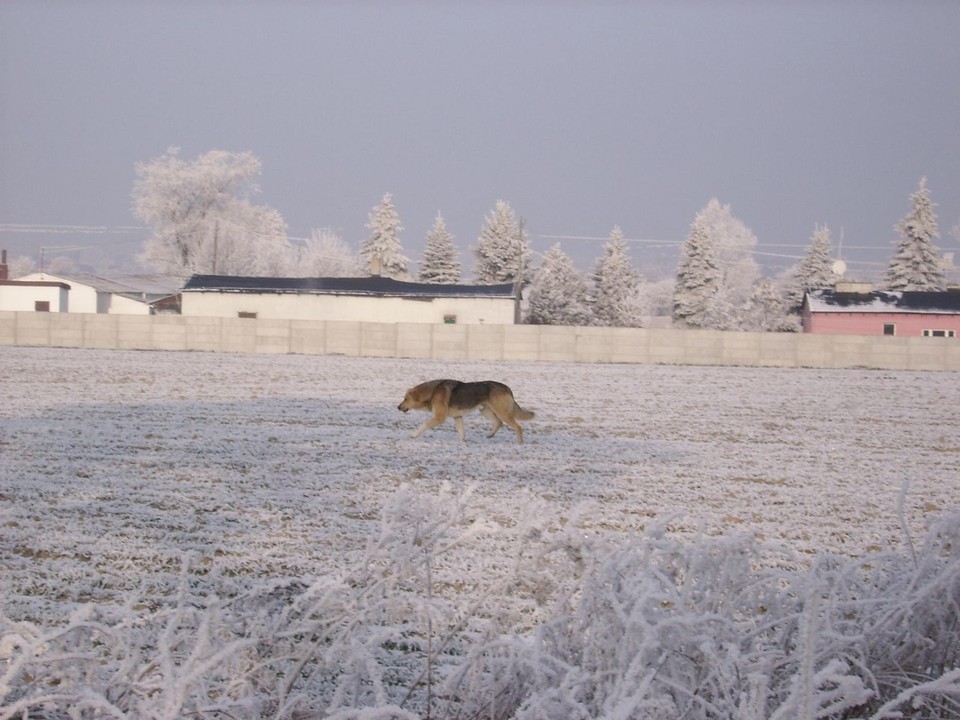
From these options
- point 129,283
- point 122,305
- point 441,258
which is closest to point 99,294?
point 122,305

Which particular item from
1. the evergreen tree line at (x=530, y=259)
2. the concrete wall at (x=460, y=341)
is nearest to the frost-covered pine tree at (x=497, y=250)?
the evergreen tree line at (x=530, y=259)

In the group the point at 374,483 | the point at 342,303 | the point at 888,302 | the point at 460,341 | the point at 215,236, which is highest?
the point at 215,236

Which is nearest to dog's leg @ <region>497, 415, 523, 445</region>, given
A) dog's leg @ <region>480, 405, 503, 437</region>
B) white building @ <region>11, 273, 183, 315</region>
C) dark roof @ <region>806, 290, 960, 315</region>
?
dog's leg @ <region>480, 405, 503, 437</region>

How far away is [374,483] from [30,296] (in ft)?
171

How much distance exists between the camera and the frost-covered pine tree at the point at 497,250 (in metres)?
76.9

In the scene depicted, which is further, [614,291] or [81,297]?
[614,291]

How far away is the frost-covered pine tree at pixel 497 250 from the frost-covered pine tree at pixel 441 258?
7.94 ft

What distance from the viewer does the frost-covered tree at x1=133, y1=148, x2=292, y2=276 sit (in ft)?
220

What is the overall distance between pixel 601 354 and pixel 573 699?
112ft

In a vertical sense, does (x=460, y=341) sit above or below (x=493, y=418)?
above

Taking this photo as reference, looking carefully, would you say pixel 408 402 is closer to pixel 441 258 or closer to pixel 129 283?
pixel 129 283

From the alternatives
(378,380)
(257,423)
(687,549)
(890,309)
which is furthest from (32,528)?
(890,309)

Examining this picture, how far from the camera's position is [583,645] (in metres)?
2.88

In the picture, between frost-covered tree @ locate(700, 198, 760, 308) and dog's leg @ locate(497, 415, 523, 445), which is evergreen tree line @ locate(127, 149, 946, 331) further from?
dog's leg @ locate(497, 415, 523, 445)
